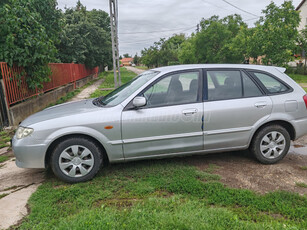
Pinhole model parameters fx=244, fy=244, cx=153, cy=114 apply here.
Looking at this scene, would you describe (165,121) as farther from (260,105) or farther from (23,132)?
(23,132)

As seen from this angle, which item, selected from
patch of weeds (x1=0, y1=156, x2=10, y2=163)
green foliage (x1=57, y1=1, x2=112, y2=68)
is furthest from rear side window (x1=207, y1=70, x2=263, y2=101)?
green foliage (x1=57, y1=1, x2=112, y2=68)

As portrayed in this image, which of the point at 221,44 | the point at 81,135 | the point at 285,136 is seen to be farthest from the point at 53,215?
the point at 221,44

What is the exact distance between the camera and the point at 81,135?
3.46m

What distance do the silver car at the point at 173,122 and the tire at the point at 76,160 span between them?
0.01 meters

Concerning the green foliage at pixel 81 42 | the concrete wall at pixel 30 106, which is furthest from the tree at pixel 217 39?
the concrete wall at pixel 30 106

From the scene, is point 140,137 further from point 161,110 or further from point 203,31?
point 203,31

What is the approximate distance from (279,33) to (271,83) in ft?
42.1

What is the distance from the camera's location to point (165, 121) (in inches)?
141

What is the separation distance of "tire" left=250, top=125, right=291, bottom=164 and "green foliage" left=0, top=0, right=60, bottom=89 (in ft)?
22.2

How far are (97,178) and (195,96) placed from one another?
1.94m

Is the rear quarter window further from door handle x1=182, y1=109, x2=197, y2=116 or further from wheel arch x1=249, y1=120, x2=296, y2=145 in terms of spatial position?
door handle x1=182, y1=109, x2=197, y2=116

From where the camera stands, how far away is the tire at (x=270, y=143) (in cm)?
394

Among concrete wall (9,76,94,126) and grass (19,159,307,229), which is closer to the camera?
grass (19,159,307,229)

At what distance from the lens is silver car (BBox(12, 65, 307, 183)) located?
134 inches
